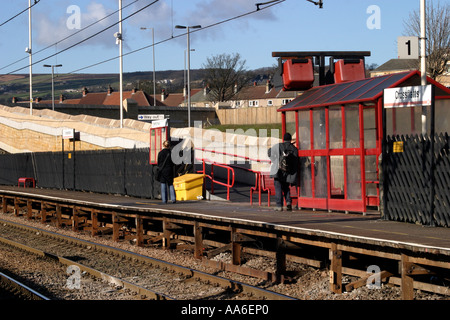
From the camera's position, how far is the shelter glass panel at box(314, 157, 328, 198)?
612 inches

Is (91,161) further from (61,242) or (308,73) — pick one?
(308,73)

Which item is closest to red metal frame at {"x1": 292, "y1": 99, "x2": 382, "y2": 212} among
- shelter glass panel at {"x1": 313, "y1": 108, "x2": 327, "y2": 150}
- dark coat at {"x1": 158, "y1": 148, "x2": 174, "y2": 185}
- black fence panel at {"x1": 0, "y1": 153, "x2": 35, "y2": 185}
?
shelter glass panel at {"x1": 313, "y1": 108, "x2": 327, "y2": 150}

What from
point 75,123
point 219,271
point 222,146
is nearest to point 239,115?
point 75,123

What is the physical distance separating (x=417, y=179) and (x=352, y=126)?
278 cm

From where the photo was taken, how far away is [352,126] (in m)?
14.8

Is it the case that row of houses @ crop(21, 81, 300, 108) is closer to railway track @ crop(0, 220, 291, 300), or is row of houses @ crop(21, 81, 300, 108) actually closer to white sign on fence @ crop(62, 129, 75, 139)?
white sign on fence @ crop(62, 129, 75, 139)

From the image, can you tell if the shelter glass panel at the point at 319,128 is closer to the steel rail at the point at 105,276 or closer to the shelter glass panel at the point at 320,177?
the shelter glass panel at the point at 320,177

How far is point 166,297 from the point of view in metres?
10.7

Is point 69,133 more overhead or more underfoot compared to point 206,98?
more underfoot

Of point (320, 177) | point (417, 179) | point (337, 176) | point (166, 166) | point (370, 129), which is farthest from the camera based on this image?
point (166, 166)

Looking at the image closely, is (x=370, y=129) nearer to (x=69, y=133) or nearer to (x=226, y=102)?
(x=69, y=133)

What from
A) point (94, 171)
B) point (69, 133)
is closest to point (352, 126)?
point (94, 171)

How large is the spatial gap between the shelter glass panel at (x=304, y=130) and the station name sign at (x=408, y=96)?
121 inches
